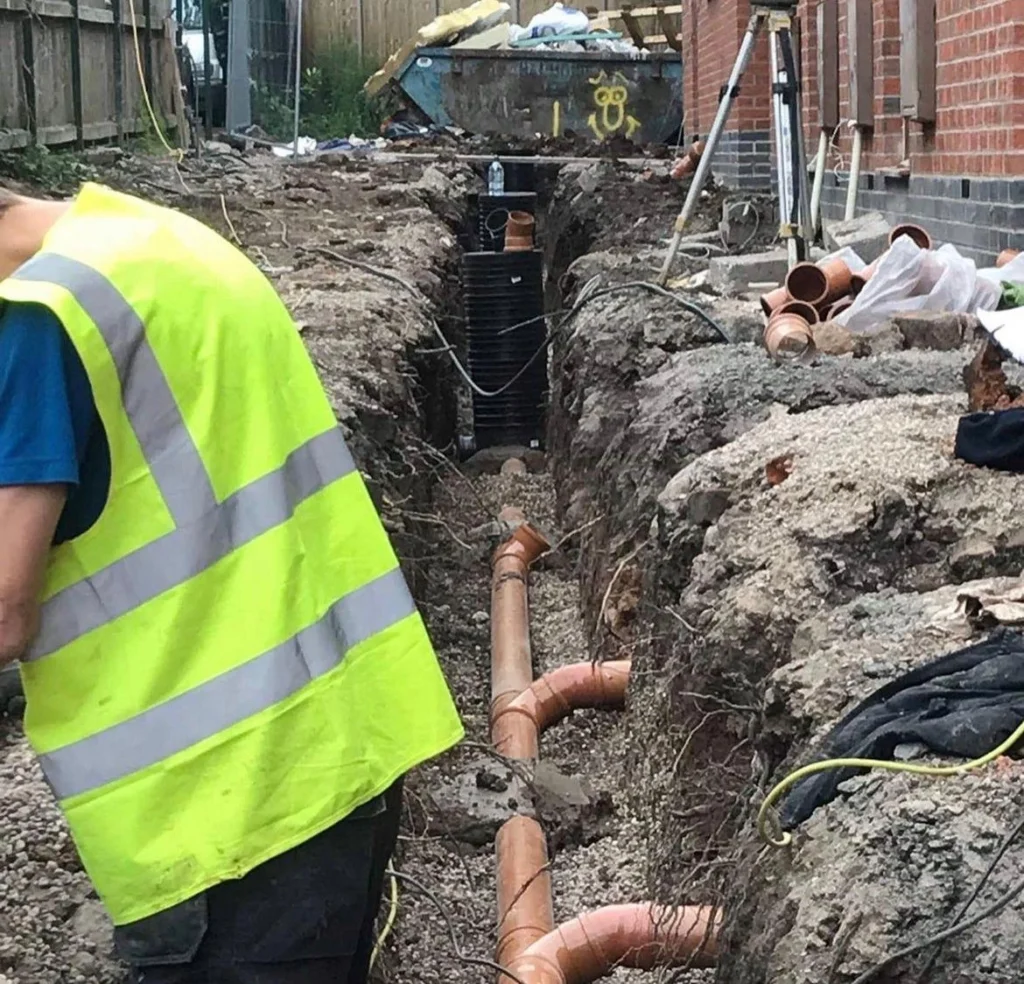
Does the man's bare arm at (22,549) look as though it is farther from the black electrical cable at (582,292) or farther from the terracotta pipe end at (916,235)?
the terracotta pipe end at (916,235)

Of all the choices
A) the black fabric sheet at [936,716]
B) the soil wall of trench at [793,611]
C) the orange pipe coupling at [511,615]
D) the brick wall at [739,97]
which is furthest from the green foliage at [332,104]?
the black fabric sheet at [936,716]

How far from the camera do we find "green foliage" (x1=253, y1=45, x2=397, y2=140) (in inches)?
1021

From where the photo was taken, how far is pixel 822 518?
13.2 feet

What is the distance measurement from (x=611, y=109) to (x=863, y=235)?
1443 cm

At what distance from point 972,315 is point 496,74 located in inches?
699

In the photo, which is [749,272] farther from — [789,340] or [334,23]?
[334,23]

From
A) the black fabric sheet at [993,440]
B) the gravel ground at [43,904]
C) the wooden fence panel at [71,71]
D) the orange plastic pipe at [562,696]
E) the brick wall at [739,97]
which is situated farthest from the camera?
the brick wall at [739,97]

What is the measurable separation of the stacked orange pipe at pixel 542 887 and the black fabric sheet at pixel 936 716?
0.64 metres

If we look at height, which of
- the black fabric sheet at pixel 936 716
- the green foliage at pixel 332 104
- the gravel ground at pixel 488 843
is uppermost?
the green foliage at pixel 332 104

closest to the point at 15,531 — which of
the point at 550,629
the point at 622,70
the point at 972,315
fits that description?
the point at 972,315

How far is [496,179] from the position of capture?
57.1 feet

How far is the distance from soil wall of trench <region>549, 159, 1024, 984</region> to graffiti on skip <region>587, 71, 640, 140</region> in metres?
16.1

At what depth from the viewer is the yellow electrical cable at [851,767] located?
2363 millimetres

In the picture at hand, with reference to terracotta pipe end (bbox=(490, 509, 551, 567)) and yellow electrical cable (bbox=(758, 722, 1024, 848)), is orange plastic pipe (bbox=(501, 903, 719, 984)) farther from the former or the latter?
terracotta pipe end (bbox=(490, 509, 551, 567))
